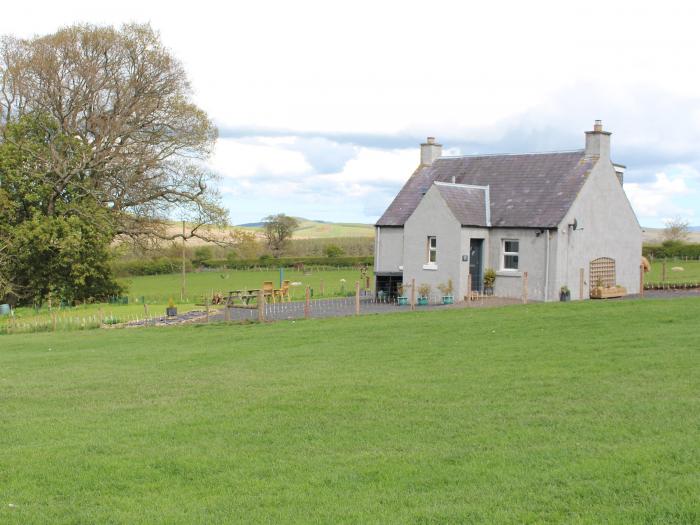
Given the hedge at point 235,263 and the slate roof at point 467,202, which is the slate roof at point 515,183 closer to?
the slate roof at point 467,202

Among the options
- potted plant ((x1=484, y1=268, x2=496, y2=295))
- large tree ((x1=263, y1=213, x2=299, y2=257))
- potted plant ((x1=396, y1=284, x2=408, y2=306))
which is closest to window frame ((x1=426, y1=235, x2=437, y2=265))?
potted plant ((x1=396, y1=284, x2=408, y2=306))

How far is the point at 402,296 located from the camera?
3778cm

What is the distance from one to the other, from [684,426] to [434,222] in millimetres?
27454

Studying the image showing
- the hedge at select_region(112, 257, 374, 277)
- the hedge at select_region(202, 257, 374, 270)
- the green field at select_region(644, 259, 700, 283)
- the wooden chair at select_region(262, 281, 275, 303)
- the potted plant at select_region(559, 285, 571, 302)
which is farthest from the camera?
the hedge at select_region(202, 257, 374, 270)

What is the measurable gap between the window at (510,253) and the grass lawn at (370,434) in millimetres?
16457

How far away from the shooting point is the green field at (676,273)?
162 ft

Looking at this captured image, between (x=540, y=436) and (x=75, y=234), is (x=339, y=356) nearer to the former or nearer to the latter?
(x=540, y=436)

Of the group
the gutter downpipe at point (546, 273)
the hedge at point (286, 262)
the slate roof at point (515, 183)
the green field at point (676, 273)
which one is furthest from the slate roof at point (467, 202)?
the hedge at point (286, 262)

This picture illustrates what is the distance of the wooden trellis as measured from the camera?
127 ft

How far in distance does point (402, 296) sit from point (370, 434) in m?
26.6

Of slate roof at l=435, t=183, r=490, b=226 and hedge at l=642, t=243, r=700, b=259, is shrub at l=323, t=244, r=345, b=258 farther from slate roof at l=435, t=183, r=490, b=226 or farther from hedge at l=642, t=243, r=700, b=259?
slate roof at l=435, t=183, r=490, b=226

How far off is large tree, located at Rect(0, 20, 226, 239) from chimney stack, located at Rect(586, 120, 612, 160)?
21.3 m

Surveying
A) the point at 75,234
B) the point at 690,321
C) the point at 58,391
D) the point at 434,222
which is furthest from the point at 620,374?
the point at 75,234

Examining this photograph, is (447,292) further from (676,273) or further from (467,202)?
(676,273)
